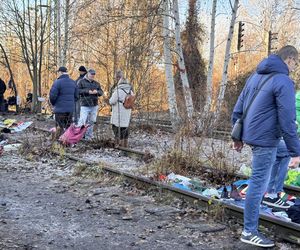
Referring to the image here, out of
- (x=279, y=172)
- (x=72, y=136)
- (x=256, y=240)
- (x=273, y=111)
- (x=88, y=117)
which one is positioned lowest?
Answer: (x=256, y=240)

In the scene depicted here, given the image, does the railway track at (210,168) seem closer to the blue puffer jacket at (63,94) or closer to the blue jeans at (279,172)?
the blue jeans at (279,172)

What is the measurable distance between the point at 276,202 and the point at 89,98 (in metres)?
7.41

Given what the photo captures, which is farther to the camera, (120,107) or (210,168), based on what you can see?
(120,107)

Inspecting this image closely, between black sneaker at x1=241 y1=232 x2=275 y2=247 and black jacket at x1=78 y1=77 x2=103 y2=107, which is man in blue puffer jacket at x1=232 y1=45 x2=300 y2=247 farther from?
black jacket at x1=78 y1=77 x2=103 y2=107

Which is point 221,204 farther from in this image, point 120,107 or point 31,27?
point 31,27

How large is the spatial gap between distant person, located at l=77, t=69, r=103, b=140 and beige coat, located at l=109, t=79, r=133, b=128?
1.38m

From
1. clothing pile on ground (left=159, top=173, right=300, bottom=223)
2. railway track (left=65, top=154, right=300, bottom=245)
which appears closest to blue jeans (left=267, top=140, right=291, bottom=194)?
clothing pile on ground (left=159, top=173, right=300, bottom=223)

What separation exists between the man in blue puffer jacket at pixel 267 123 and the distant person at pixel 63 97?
7.21m

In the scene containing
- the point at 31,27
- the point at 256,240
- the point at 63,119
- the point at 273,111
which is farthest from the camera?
the point at 31,27

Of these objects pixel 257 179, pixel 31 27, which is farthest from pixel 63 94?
pixel 31 27

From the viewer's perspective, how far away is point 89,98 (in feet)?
40.5

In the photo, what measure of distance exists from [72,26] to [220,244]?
21.1 meters

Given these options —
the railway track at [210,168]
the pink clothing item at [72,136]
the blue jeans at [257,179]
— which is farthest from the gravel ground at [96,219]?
the pink clothing item at [72,136]

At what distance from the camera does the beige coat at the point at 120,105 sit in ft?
36.2
